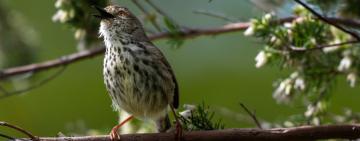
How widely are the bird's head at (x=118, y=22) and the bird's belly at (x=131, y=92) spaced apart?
15.2 inches

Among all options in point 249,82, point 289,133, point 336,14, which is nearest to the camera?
point 289,133

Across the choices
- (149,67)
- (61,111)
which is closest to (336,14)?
(149,67)

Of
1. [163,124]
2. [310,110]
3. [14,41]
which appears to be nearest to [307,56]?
[310,110]

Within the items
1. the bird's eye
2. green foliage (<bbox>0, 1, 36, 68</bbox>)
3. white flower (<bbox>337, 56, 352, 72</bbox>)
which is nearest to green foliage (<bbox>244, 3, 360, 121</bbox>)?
white flower (<bbox>337, 56, 352, 72</bbox>)

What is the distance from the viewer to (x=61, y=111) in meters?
11.6

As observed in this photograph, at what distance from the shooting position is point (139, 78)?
5.41 m

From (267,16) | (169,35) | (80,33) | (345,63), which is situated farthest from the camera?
(80,33)

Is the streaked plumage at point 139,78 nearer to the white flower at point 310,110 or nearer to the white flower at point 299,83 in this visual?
the white flower at point 299,83

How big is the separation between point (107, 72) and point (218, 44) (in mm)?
7625

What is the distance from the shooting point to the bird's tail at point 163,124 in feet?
19.1

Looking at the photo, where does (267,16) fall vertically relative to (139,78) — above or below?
above

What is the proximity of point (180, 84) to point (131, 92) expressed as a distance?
6488 millimetres

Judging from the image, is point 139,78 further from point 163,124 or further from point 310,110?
point 310,110

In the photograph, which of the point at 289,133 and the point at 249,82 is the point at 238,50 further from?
the point at 289,133
